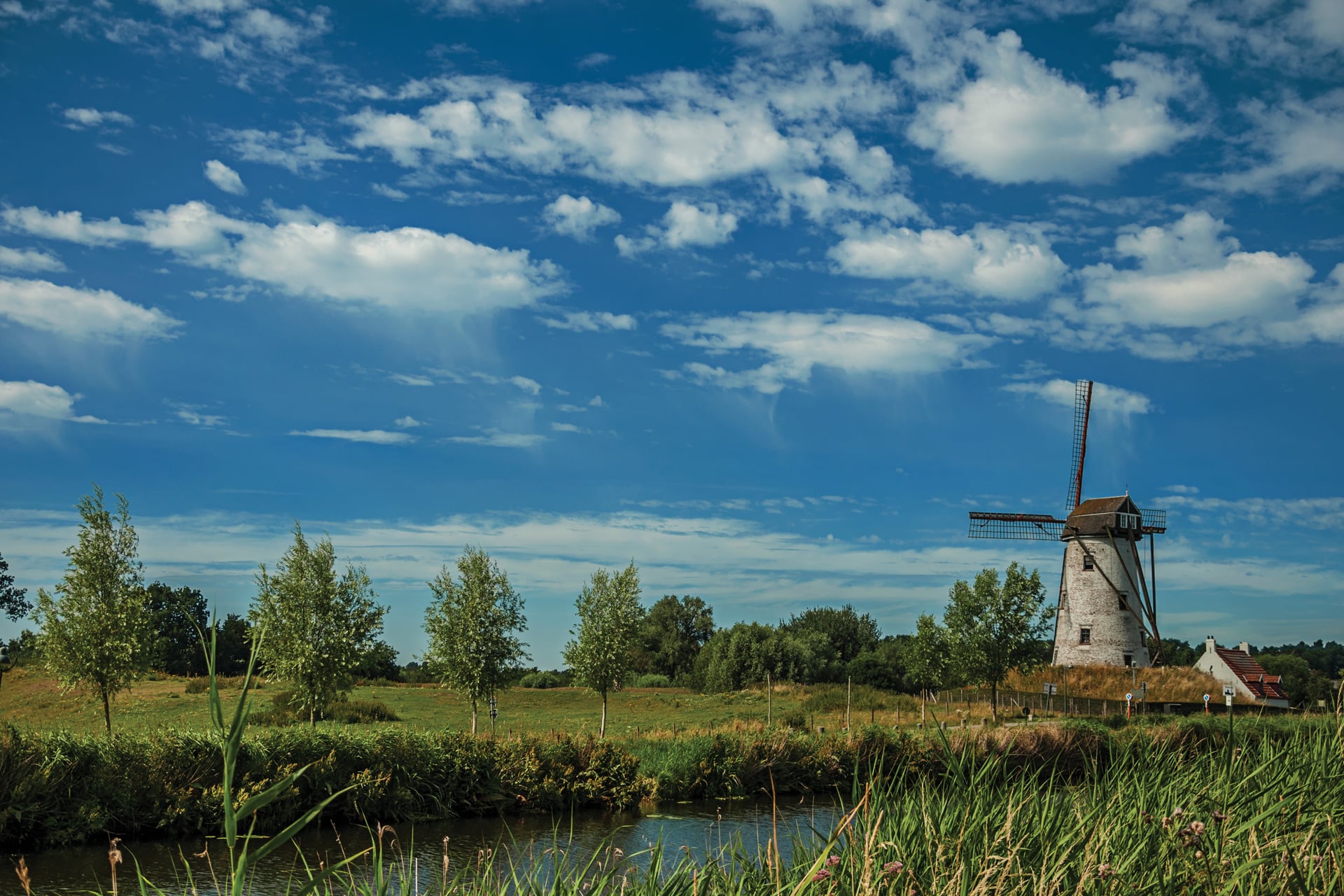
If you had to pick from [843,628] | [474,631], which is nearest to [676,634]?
[843,628]

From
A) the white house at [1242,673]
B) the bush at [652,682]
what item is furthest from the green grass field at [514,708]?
the white house at [1242,673]

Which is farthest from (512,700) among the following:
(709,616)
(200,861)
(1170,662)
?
(709,616)

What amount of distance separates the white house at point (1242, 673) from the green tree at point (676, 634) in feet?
123

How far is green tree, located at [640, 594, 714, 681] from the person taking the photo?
83438 mm

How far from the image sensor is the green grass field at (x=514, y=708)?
98.1 ft

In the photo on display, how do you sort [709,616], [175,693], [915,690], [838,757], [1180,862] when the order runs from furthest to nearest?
1. [709,616]
2. [915,690]
3. [175,693]
4. [838,757]
5. [1180,862]

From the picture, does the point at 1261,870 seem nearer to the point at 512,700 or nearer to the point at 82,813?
the point at 82,813

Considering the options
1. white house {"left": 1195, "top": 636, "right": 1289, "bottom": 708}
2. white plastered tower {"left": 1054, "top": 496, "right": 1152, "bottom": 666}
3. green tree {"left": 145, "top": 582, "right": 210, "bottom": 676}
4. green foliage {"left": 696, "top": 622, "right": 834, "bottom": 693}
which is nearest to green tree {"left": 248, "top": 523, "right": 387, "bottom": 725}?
green tree {"left": 145, "top": 582, "right": 210, "bottom": 676}

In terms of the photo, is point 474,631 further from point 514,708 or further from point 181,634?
point 181,634

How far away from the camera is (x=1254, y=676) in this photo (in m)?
57.0

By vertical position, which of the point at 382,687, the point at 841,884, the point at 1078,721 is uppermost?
the point at 841,884

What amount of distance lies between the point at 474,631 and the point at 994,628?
23.6m

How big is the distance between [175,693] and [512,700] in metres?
13.1

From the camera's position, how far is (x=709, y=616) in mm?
90875
